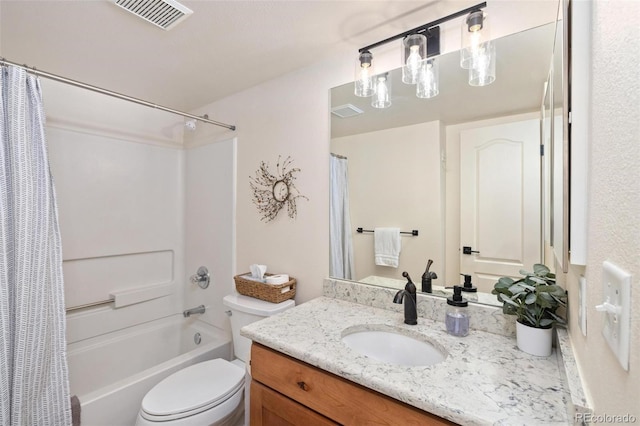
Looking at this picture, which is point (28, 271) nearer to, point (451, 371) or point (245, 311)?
point (245, 311)

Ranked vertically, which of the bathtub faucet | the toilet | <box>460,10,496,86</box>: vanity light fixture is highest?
<box>460,10,496,86</box>: vanity light fixture

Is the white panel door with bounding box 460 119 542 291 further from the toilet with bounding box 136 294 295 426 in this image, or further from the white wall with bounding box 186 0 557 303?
the toilet with bounding box 136 294 295 426

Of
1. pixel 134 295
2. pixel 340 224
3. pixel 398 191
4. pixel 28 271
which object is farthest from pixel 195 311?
pixel 398 191

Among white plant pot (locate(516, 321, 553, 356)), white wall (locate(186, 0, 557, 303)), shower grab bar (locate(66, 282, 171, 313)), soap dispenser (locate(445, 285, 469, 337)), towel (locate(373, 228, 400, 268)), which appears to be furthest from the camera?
shower grab bar (locate(66, 282, 171, 313))

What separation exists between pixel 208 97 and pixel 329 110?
1.15 metres

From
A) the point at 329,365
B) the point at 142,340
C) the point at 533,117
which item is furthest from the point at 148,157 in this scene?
the point at 533,117

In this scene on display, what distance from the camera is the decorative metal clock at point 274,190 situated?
1.82 m

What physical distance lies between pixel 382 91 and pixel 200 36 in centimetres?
97

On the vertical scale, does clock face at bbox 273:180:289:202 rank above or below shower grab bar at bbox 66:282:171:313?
above

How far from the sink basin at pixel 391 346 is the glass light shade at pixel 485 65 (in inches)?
43.2

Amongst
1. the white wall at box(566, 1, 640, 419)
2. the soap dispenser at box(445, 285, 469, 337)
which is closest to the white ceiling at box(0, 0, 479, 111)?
the white wall at box(566, 1, 640, 419)

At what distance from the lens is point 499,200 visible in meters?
1.17

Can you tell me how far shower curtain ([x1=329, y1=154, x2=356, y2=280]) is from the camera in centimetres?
159

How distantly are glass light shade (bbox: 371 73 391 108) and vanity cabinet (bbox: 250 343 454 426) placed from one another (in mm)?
1246
